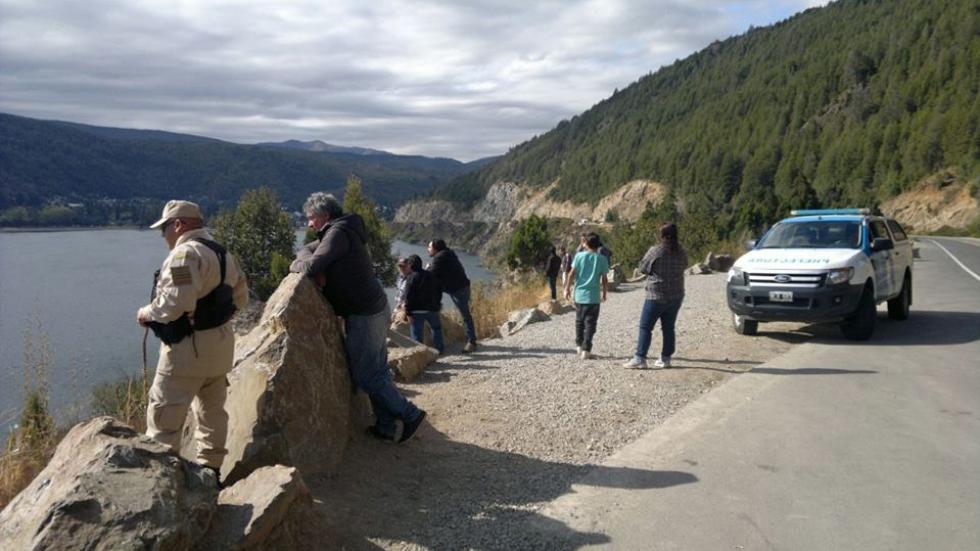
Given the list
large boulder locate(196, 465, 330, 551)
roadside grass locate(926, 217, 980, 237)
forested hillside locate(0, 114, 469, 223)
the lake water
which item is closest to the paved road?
large boulder locate(196, 465, 330, 551)

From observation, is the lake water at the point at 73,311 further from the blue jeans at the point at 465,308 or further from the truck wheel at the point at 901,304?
the truck wheel at the point at 901,304

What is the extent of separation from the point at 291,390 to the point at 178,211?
1392mm

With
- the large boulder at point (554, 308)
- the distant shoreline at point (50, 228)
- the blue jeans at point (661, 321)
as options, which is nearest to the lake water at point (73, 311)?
the distant shoreline at point (50, 228)

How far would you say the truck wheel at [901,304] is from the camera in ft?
42.1

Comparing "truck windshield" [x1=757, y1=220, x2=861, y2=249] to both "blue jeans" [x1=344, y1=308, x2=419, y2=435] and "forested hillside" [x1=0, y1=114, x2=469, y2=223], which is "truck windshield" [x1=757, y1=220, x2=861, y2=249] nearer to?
"blue jeans" [x1=344, y1=308, x2=419, y2=435]

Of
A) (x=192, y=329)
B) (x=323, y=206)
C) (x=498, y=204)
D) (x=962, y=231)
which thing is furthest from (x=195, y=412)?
(x=498, y=204)

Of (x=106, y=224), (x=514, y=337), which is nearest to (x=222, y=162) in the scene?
(x=106, y=224)

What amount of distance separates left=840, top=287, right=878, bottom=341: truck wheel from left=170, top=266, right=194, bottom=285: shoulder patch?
9.54 m

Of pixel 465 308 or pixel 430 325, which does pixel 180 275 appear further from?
pixel 465 308

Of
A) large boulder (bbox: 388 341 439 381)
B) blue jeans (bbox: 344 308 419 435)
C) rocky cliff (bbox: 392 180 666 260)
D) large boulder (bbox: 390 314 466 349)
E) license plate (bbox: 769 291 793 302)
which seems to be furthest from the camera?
rocky cliff (bbox: 392 180 666 260)

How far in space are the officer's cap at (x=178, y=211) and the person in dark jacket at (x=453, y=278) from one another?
7.22 meters

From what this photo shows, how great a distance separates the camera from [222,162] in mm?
123562

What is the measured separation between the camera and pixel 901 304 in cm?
1288

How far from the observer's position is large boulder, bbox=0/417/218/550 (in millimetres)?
3256
